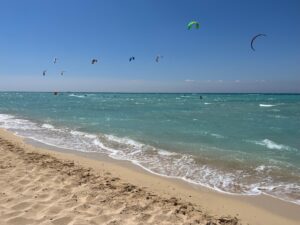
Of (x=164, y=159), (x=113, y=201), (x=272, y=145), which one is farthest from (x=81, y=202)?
(x=272, y=145)

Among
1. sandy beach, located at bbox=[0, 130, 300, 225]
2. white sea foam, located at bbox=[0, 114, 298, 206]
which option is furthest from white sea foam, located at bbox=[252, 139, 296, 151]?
sandy beach, located at bbox=[0, 130, 300, 225]

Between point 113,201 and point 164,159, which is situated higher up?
point 113,201

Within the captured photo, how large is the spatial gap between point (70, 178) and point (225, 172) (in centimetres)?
406

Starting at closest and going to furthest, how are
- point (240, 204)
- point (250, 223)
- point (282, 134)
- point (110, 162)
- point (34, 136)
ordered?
point (250, 223) → point (240, 204) → point (110, 162) → point (34, 136) → point (282, 134)

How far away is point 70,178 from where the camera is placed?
686 centimetres

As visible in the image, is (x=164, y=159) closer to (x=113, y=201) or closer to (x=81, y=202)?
(x=113, y=201)

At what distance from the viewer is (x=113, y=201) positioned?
5.54 m

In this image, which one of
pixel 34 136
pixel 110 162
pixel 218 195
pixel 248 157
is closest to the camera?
pixel 218 195

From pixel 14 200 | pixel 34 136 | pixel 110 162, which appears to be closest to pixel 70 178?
pixel 14 200

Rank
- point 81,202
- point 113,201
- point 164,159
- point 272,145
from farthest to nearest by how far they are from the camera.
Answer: point 272,145, point 164,159, point 113,201, point 81,202

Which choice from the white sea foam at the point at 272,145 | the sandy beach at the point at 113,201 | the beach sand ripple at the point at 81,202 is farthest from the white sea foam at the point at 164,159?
the beach sand ripple at the point at 81,202

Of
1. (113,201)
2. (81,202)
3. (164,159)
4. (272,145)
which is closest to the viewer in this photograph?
(81,202)

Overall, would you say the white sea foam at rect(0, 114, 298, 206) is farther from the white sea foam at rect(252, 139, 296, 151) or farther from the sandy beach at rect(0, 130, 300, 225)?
the sandy beach at rect(0, 130, 300, 225)

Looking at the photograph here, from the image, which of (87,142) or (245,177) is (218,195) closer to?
(245,177)
